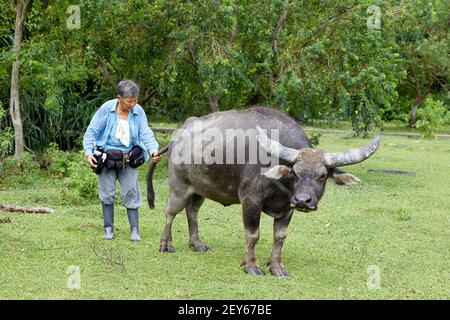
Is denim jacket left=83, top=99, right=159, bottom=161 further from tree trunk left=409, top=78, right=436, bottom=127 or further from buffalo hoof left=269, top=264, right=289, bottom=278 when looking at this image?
tree trunk left=409, top=78, right=436, bottom=127

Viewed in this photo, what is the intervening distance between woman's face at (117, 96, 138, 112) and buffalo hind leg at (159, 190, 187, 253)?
0.98 meters

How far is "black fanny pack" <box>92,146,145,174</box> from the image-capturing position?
7.89 m

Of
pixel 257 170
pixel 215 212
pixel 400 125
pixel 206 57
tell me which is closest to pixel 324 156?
pixel 257 170

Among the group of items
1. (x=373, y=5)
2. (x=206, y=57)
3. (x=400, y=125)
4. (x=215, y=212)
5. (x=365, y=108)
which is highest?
(x=373, y=5)

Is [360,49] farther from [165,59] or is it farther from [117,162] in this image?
[117,162]

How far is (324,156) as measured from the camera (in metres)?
6.59

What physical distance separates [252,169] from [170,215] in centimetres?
132

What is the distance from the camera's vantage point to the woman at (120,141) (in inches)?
311

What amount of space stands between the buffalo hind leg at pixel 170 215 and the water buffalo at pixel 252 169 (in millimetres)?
10

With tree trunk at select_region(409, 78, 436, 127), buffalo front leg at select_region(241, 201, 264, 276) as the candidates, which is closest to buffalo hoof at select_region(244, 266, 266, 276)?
buffalo front leg at select_region(241, 201, 264, 276)

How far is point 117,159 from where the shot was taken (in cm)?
790

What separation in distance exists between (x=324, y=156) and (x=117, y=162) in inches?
92.8

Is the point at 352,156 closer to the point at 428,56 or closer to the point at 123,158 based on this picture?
the point at 123,158
